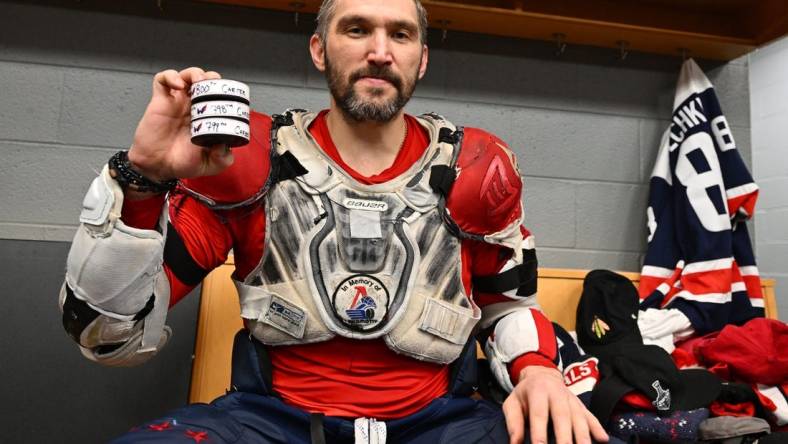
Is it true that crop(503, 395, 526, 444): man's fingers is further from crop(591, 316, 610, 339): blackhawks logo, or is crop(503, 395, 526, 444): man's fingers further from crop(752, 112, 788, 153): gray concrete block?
crop(752, 112, 788, 153): gray concrete block

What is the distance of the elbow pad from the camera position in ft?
2.79

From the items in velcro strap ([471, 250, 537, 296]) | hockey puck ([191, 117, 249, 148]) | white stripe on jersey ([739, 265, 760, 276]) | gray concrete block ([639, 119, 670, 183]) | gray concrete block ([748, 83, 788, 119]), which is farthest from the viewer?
gray concrete block ([748, 83, 788, 119])

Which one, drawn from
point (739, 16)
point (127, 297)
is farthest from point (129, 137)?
point (739, 16)

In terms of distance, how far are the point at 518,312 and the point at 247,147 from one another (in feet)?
1.99

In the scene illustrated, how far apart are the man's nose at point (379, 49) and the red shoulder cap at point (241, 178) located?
0.26m

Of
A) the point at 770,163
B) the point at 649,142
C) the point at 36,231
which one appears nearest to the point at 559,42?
the point at 649,142

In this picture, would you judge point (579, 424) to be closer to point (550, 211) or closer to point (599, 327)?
point (599, 327)

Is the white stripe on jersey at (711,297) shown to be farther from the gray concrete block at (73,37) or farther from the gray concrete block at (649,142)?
the gray concrete block at (73,37)

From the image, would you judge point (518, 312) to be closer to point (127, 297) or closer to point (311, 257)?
point (311, 257)

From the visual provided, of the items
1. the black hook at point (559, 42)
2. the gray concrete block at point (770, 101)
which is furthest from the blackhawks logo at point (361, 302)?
the gray concrete block at point (770, 101)

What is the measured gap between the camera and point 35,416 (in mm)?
1511

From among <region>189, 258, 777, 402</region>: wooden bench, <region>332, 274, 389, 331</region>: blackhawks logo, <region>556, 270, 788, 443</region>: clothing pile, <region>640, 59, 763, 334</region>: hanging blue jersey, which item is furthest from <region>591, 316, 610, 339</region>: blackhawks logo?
<region>189, 258, 777, 402</region>: wooden bench

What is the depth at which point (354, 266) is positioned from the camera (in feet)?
3.58

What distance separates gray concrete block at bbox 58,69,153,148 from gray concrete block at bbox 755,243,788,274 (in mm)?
2331
